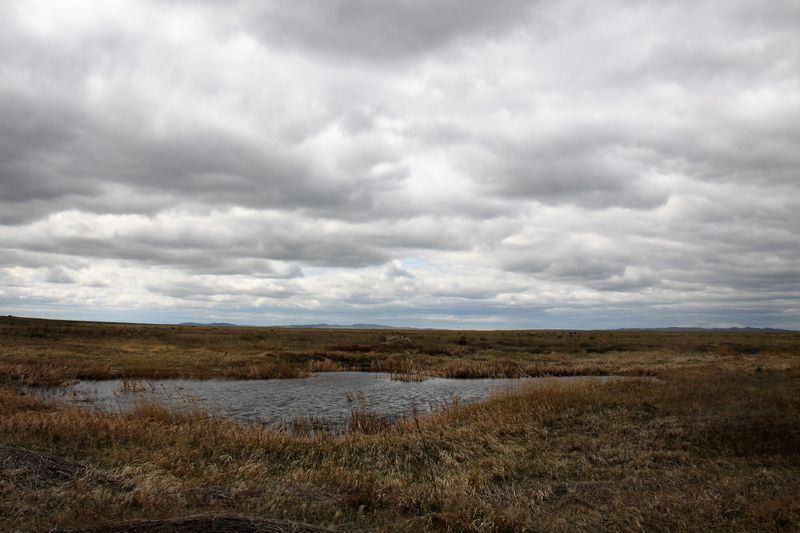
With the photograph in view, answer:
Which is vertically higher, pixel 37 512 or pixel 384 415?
pixel 37 512

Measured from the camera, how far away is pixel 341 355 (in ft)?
176

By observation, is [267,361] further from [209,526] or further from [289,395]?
[209,526]

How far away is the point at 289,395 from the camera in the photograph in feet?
101

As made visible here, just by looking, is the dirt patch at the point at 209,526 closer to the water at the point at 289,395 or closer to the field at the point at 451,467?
the field at the point at 451,467

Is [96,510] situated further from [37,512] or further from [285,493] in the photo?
[285,493]

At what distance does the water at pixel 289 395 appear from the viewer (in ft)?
78.9

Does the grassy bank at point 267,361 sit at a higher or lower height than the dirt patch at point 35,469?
lower

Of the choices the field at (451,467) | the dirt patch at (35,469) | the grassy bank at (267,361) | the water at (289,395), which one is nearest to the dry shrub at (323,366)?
the grassy bank at (267,361)

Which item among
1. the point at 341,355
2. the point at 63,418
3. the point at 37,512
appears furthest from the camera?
the point at 341,355

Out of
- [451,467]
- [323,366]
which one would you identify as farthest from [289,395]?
[451,467]

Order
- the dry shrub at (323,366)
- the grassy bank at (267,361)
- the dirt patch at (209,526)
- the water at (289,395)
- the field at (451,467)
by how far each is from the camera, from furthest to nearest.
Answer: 1. the dry shrub at (323,366)
2. the grassy bank at (267,361)
3. the water at (289,395)
4. the field at (451,467)
5. the dirt patch at (209,526)

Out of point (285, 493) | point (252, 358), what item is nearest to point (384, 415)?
point (285, 493)

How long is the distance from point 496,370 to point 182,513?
37.0 meters

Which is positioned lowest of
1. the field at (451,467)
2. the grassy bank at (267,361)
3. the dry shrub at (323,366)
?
the dry shrub at (323,366)
